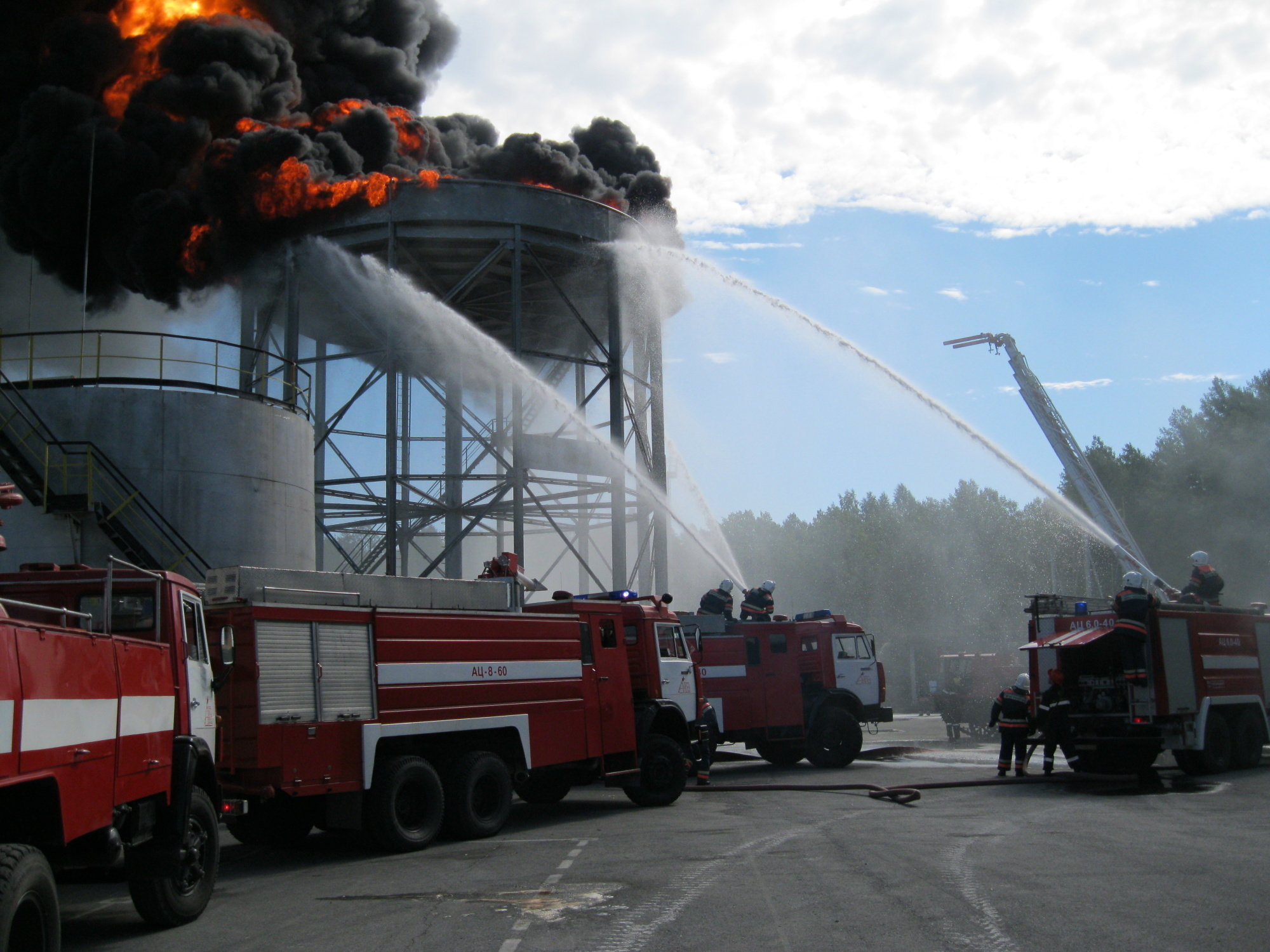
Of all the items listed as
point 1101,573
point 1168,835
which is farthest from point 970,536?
point 1168,835

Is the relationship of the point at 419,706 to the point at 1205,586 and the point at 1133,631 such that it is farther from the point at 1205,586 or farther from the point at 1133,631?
the point at 1205,586

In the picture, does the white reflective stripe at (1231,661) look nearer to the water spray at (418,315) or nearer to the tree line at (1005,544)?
the water spray at (418,315)

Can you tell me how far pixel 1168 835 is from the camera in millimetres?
10242

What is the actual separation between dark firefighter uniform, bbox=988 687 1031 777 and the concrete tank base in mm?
12179

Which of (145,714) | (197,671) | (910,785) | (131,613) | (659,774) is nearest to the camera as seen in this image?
(145,714)

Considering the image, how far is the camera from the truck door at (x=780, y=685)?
19.5 m

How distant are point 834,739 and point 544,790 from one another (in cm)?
728

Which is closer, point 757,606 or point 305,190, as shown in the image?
point 757,606

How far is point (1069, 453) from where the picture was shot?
24.0 meters

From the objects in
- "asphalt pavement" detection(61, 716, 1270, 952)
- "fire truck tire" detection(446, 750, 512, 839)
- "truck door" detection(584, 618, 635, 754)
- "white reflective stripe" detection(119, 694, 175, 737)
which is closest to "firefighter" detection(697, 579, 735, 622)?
"truck door" detection(584, 618, 635, 754)

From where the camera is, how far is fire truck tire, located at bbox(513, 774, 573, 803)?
1365 cm

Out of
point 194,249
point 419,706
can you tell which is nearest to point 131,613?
point 419,706

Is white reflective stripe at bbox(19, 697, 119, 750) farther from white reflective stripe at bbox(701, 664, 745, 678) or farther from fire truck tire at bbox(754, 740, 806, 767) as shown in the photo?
fire truck tire at bbox(754, 740, 806, 767)


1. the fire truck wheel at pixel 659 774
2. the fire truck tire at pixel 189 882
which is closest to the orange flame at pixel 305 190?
the fire truck wheel at pixel 659 774
